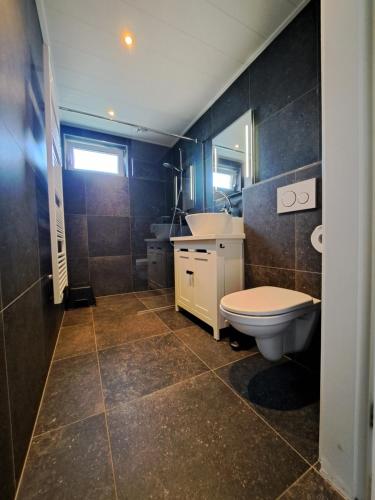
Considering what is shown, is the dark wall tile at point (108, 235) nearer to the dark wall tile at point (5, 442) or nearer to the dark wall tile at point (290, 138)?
the dark wall tile at point (290, 138)

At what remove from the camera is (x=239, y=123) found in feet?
5.79

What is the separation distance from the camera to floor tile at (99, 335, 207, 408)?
3.27 feet

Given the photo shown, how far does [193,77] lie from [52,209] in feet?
5.69

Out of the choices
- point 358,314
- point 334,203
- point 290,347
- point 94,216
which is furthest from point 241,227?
point 94,216

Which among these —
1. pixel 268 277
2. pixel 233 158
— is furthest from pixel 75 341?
pixel 233 158

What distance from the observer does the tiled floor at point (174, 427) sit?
23.9 inches

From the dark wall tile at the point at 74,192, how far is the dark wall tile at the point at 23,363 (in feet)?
5.98

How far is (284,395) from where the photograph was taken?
3.11ft

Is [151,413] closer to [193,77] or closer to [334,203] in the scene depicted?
[334,203]

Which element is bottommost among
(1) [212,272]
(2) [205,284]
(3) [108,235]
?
(2) [205,284]

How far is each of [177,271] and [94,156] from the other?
2086mm

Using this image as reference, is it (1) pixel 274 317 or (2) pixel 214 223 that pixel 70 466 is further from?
(2) pixel 214 223

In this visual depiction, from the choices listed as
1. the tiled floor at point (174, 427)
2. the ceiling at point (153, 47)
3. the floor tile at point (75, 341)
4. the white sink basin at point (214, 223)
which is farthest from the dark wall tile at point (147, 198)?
the tiled floor at point (174, 427)

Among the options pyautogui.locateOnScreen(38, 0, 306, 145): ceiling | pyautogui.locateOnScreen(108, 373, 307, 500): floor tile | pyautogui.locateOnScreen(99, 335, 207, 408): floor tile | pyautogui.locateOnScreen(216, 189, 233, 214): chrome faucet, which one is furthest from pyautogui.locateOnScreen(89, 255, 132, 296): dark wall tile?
pyautogui.locateOnScreen(108, 373, 307, 500): floor tile
